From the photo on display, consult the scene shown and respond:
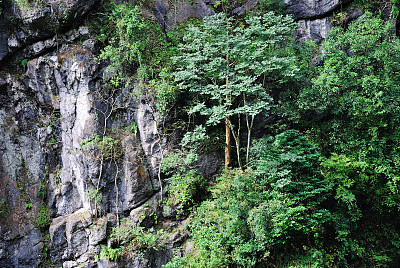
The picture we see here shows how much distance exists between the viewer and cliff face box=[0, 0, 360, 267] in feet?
28.8

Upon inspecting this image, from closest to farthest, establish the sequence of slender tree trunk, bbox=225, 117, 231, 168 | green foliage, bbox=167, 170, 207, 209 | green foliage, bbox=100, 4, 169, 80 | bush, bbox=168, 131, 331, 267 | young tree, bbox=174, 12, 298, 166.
Answer: bush, bbox=168, 131, 331, 267
young tree, bbox=174, 12, 298, 166
green foliage, bbox=167, 170, 207, 209
slender tree trunk, bbox=225, 117, 231, 168
green foliage, bbox=100, 4, 169, 80

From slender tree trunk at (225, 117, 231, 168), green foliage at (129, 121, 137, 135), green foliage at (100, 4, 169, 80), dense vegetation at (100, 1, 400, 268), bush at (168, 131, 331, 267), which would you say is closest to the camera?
bush at (168, 131, 331, 267)

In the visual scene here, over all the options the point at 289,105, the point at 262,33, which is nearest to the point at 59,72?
the point at 262,33

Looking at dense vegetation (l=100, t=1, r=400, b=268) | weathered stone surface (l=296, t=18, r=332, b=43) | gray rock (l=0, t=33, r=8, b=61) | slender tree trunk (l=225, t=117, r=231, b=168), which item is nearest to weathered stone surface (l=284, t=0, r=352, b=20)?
weathered stone surface (l=296, t=18, r=332, b=43)

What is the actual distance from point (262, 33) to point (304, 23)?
3971 mm

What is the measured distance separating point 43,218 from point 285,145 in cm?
920

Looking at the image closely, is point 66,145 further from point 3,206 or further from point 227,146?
point 227,146

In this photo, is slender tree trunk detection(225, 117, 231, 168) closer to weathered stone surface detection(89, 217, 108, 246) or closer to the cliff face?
the cliff face

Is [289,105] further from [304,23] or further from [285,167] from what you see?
[304,23]

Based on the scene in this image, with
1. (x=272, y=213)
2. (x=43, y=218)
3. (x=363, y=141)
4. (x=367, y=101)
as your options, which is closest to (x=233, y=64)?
(x=367, y=101)

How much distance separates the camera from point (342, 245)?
679cm

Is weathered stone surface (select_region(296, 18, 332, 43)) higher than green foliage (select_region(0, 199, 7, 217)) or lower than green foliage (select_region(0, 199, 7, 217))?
higher

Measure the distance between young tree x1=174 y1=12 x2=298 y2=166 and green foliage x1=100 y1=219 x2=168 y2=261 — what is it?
3.47m

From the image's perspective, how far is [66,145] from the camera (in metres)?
9.84
